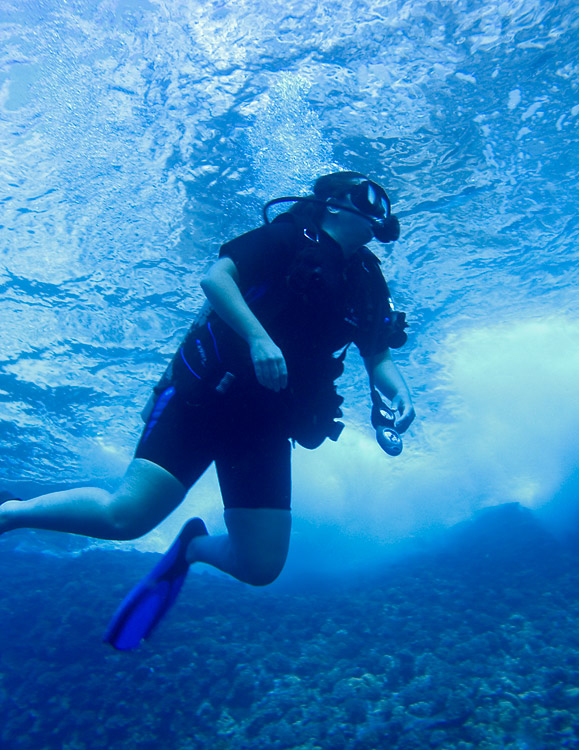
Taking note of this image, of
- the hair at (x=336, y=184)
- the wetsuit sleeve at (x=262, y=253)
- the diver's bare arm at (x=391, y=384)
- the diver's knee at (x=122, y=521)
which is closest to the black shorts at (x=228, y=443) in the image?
the diver's knee at (x=122, y=521)

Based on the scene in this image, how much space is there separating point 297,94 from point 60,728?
11.8 m

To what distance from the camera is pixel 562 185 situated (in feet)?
33.6

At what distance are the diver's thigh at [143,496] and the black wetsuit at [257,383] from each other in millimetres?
57

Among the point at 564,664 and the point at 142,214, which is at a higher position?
the point at 142,214

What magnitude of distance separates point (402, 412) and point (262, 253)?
5.25 feet

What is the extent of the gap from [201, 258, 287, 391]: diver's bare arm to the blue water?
19.1ft

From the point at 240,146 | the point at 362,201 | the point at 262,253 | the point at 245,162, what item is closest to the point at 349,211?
the point at 362,201

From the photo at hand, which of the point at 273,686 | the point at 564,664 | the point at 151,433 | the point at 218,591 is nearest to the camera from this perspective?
the point at 151,433

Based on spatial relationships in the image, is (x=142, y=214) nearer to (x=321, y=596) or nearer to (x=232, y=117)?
(x=232, y=117)

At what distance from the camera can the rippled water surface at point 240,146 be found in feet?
20.9

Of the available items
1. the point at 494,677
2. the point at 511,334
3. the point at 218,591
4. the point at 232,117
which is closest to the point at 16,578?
the point at 218,591

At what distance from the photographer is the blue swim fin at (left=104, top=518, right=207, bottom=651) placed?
11.1 ft

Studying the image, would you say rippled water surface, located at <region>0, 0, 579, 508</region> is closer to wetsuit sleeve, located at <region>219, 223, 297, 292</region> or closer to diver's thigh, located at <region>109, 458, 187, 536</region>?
wetsuit sleeve, located at <region>219, 223, 297, 292</region>

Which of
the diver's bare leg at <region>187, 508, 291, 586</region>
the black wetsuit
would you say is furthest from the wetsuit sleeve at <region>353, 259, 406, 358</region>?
the diver's bare leg at <region>187, 508, 291, 586</region>
